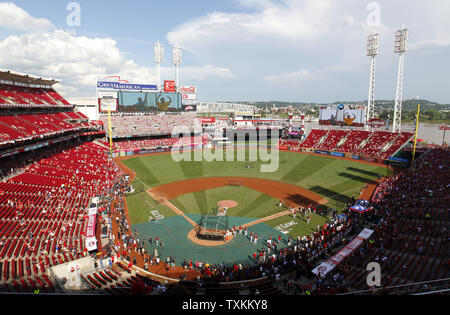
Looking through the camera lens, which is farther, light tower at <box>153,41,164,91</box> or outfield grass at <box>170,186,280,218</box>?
light tower at <box>153,41,164,91</box>

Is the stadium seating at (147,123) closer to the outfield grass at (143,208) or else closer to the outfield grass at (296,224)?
the outfield grass at (143,208)

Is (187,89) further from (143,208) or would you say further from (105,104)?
(143,208)

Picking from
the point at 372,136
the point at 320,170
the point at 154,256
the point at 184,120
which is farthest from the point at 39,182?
the point at 372,136

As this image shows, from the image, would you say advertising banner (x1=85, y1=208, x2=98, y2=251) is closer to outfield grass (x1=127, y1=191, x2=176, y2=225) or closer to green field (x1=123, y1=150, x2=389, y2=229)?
outfield grass (x1=127, y1=191, x2=176, y2=225)

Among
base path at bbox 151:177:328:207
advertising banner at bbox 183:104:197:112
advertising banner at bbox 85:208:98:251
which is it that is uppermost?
advertising banner at bbox 183:104:197:112

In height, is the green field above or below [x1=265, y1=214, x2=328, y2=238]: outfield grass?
above

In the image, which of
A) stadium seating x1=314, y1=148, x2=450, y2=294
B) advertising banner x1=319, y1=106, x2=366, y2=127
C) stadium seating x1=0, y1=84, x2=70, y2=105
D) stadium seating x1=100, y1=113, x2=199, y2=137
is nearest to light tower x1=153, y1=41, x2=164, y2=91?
stadium seating x1=100, y1=113, x2=199, y2=137
